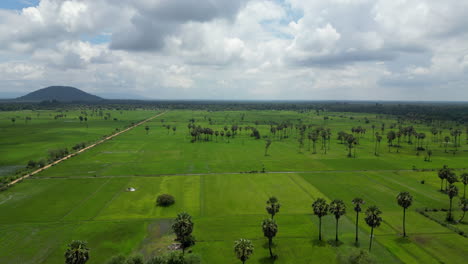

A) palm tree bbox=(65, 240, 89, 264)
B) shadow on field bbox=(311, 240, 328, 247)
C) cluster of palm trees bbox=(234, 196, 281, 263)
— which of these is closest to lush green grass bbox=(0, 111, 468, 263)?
shadow on field bbox=(311, 240, 328, 247)

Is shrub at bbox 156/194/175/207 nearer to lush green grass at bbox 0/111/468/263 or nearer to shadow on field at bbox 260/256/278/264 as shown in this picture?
lush green grass at bbox 0/111/468/263

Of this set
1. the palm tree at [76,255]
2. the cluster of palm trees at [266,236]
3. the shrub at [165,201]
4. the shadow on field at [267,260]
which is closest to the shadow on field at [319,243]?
the cluster of palm trees at [266,236]

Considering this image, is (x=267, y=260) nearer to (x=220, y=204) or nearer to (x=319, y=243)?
(x=319, y=243)

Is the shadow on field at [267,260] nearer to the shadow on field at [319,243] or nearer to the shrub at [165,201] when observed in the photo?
the shadow on field at [319,243]

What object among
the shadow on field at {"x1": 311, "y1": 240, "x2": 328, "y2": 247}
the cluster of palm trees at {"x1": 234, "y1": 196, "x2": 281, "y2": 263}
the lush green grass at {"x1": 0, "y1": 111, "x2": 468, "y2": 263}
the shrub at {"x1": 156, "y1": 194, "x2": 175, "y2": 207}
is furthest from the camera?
the shrub at {"x1": 156, "y1": 194, "x2": 175, "y2": 207}

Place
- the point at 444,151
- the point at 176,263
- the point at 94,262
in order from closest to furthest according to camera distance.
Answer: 1. the point at 176,263
2. the point at 94,262
3. the point at 444,151

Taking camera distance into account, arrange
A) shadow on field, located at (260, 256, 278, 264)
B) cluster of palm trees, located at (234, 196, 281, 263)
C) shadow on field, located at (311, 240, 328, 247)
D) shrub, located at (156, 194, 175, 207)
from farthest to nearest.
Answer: shrub, located at (156, 194, 175, 207) → shadow on field, located at (311, 240, 328, 247) → shadow on field, located at (260, 256, 278, 264) → cluster of palm trees, located at (234, 196, 281, 263)

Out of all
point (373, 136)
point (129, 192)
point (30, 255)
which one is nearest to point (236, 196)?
point (129, 192)

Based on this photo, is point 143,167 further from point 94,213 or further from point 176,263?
point 176,263
